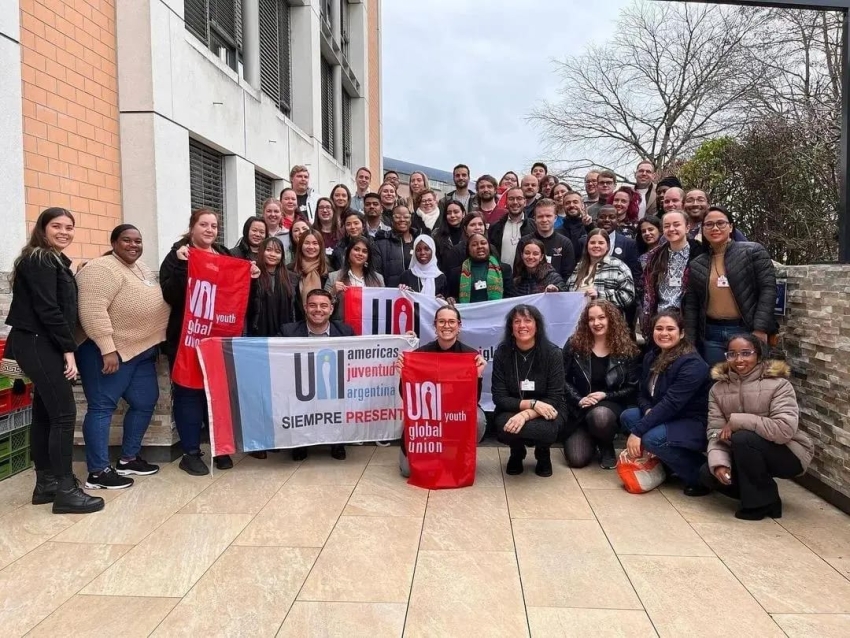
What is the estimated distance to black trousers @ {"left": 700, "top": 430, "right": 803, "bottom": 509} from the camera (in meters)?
4.20

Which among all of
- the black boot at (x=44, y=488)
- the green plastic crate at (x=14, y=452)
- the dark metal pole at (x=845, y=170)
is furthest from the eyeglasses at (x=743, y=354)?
the green plastic crate at (x=14, y=452)

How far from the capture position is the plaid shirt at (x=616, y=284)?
5922 mm

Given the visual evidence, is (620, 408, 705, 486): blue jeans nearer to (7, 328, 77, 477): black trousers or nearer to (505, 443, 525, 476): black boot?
(505, 443, 525, 476): black boot

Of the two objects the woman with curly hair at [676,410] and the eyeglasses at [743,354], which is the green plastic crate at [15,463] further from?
the eyeglasses at [743,354]

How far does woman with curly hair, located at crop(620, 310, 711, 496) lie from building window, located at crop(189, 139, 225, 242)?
706cm

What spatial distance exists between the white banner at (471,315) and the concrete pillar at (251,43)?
7801mm

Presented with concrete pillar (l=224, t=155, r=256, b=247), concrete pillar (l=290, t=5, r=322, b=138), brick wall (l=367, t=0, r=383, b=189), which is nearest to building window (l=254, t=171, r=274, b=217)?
concrete pillar (l=224, t=155, r=256, b=247)

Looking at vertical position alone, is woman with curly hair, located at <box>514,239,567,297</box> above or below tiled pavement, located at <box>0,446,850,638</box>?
above

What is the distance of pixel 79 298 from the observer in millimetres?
4555

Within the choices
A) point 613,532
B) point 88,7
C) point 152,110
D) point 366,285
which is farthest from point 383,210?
point 613,532

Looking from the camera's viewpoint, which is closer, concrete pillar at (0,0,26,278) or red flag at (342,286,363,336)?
concrete pillar at (0,0,26,278)

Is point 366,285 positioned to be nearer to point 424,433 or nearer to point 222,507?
point 424,433

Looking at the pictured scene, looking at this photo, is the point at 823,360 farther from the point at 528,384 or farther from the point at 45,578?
the point at 45,578

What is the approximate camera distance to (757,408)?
4.31m
